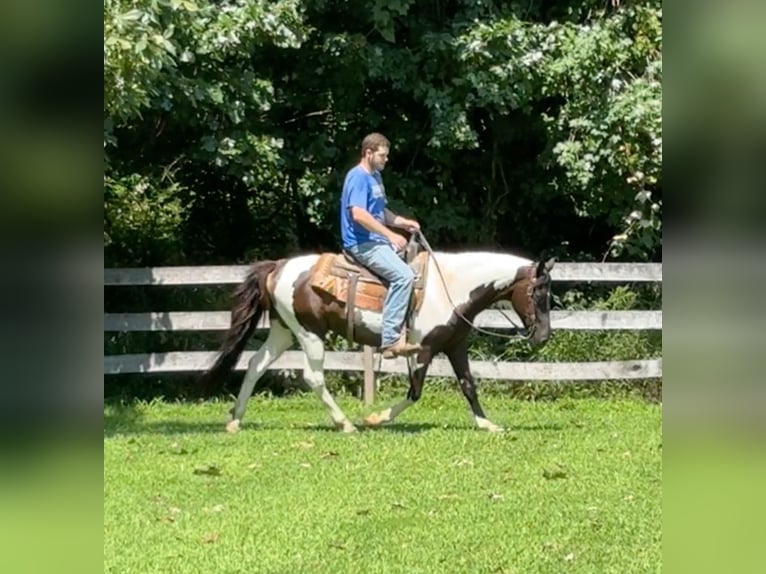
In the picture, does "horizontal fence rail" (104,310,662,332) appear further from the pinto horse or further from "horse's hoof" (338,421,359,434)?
"horse's hoof" (338,421,359,434)

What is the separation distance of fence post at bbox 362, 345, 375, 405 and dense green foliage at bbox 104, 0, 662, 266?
95.3 inches

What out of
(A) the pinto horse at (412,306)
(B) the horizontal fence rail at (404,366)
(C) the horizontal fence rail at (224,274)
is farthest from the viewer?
(C) the horizontal fence rail at (224,274)

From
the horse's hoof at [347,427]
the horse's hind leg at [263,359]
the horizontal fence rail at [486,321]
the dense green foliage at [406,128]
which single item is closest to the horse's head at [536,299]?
the horse's hoof at [347,427]

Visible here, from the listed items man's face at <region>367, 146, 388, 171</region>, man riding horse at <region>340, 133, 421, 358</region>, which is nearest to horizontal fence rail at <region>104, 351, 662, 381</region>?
man riding horse at <region>340, 133, 421, 358</region>

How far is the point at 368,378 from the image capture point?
11023 mm

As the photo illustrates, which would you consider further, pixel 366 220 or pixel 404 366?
pixel 404 366

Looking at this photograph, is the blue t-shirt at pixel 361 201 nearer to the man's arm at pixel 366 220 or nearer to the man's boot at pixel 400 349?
the man's arm at pixel 366 220

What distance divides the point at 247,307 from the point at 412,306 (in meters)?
1.51

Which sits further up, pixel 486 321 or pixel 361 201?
pixel 361 201

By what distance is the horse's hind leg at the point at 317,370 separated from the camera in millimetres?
8703

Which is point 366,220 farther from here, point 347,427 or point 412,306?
point 347,427

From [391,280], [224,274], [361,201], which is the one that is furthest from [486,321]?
[361,201]
